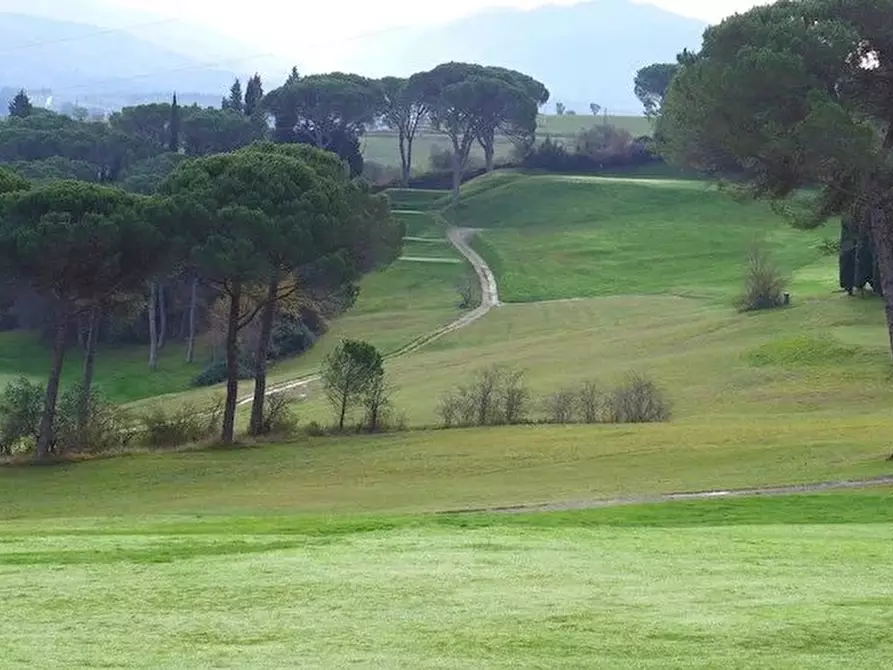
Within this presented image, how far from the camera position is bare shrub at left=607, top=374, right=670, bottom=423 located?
121 feet

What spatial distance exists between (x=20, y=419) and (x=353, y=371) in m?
8.80

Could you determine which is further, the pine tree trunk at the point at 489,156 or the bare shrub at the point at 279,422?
the pine tree trunk at the point at 489,156

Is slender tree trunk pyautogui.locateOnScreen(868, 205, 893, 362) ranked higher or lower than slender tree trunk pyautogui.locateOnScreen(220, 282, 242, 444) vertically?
higher

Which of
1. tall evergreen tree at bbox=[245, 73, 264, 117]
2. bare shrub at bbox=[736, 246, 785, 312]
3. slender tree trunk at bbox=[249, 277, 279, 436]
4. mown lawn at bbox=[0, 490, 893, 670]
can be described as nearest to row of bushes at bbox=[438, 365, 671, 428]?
slender tree trunk at bbox=[249, 277, 279, 436]

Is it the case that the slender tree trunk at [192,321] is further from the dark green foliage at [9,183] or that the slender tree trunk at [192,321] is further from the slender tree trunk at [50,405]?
the slender tree trunk at [50,405]

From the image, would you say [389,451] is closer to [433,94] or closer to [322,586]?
[322,586]

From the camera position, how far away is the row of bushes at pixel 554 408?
121 ft

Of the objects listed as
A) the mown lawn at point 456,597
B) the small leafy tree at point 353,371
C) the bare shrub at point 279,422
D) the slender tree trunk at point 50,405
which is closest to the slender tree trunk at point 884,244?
the mown lawn at point 456,597

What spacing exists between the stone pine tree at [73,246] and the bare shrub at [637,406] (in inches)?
519

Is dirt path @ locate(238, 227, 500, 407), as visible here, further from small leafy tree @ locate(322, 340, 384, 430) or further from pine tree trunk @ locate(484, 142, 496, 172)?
pine tree trunk @ locate(484, 142, 496, 172)

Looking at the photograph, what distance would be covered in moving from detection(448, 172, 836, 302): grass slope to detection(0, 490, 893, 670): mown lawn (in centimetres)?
4999

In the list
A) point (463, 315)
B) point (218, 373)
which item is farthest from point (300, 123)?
point (218, 373)

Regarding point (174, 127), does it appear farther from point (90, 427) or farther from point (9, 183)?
point (90, 427)

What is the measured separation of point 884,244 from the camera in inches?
1060
